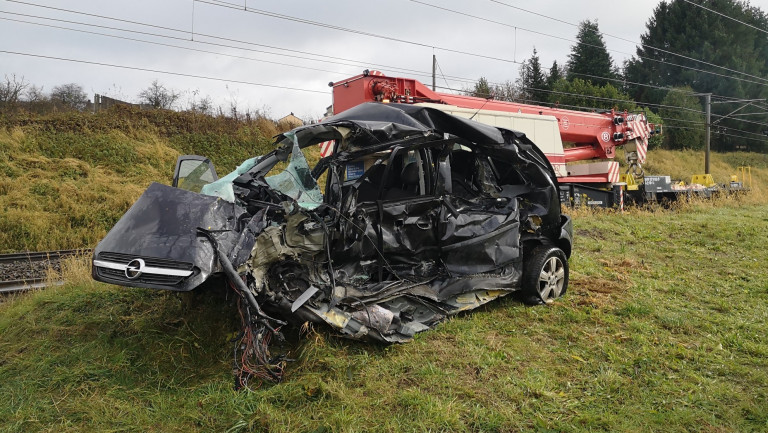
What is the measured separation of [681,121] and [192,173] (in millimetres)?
43863

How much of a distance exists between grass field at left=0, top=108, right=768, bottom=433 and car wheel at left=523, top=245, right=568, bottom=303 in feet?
0.57

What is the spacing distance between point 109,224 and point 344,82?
6.93 m

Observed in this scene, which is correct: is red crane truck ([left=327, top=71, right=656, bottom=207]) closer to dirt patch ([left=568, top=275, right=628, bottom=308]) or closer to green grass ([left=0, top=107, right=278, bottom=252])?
dirt patch ([left=568, top=275, right=628, bottom=308])

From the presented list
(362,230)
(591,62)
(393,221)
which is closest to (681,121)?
(591,62)

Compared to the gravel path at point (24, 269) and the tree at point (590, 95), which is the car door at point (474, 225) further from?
the tree at point (590, 95)

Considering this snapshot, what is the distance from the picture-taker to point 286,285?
378 cm

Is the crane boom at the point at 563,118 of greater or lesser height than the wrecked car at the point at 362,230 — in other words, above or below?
above

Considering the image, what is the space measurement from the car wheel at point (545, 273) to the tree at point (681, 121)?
39784 mm

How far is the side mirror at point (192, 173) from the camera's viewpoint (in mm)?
4621

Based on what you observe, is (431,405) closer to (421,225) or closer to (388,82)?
(421,225)

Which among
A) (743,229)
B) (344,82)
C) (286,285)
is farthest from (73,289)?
(743,229)

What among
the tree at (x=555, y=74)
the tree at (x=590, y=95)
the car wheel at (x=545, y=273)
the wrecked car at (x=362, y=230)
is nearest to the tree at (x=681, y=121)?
the tree at (x=590, y=95)

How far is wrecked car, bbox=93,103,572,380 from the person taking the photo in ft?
11.3

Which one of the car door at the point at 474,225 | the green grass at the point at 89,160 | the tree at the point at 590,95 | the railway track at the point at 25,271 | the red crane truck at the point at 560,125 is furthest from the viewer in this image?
the tree at the point at 590,95
